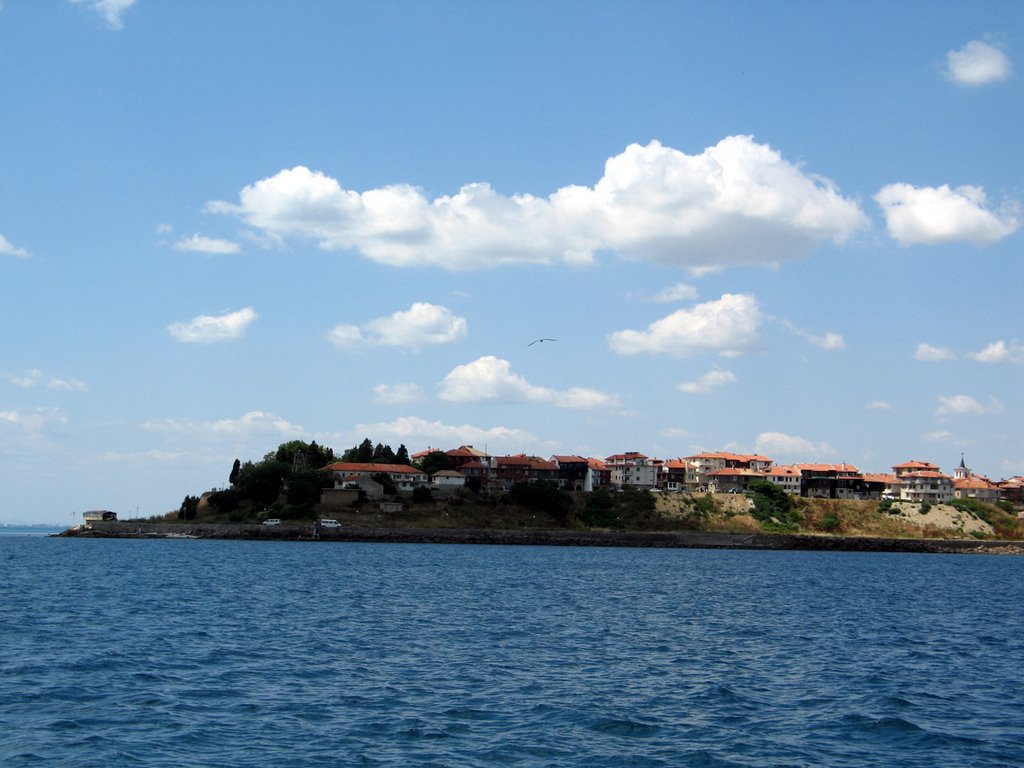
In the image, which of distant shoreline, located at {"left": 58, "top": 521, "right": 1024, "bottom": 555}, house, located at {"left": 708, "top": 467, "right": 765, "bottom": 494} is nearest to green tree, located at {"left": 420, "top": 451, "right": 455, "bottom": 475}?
distant shoreline, located at {"left": 58, "top": 521, "right": 1024, "bottom": 555}

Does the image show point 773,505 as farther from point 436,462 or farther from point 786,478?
point 436,462

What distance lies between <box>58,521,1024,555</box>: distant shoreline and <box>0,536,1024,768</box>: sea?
74.1m

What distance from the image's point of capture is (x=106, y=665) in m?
31.0

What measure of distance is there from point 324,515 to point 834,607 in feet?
331

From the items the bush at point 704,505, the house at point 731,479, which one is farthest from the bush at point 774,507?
the house at point 731,479

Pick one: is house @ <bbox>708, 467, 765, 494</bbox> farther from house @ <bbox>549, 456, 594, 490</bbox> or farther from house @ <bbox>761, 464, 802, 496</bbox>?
house @ <bbox>549, 456, 594, 490</bbox>

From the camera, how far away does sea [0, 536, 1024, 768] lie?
2200 centimetres

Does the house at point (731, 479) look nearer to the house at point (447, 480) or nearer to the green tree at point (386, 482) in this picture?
the house at point (447, 480)

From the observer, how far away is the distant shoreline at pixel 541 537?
13988 cm

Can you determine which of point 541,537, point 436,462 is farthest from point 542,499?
point 436,462

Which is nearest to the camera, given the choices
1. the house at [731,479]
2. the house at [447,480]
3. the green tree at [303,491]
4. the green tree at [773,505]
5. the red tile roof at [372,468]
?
the green tree at [303,491]

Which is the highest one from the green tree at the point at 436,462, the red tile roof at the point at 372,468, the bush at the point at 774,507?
the green tree at the point at 436,462

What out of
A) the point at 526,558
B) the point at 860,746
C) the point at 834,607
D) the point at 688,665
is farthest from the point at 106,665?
the point at 526,558

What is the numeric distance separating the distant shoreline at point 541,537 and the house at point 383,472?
20028 millimetres
